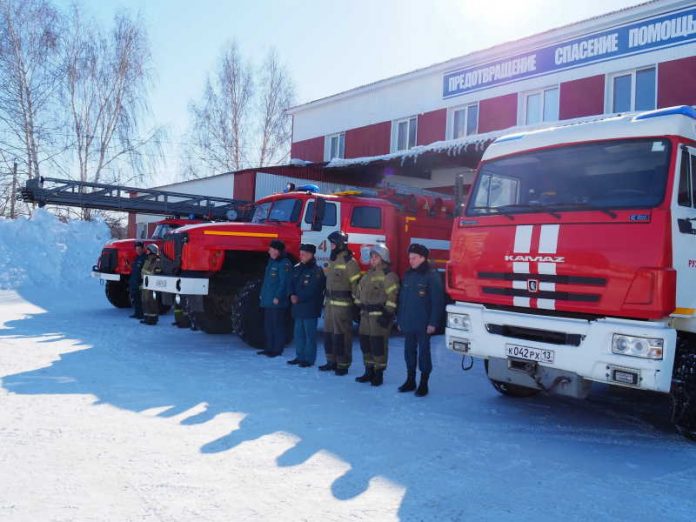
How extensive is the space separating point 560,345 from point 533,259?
74cm

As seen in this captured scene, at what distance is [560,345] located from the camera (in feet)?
15.3

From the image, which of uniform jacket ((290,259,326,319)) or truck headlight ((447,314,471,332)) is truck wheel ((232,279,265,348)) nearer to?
uniform jacket ((290,259,326,319))

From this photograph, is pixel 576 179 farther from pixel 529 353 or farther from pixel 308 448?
pixel 308 448

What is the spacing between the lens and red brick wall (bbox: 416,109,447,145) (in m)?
17.9

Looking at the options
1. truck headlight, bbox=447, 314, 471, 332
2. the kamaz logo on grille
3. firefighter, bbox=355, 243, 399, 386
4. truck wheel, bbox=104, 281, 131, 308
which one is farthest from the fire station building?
the kamaz logo on grille

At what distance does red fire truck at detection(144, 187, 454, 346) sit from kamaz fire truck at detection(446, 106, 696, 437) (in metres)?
3.48

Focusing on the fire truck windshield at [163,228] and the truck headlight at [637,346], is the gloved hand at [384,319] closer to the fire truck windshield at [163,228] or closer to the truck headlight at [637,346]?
the truck headlight at [637,346]

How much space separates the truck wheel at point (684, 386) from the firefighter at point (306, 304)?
14.0 ft

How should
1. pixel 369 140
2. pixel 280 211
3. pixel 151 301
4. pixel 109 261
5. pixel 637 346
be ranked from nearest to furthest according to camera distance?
1. pixel 637 346
2. pixel 280 211
3. pixel 151 301
4. pixel 109 261
5. pixel 369 140

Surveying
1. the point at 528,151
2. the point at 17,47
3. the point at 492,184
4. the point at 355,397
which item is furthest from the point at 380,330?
the point at 17,47

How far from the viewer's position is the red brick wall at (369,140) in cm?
1991

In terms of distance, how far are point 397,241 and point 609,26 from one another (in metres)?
8.76

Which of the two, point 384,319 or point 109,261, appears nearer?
point 384,319

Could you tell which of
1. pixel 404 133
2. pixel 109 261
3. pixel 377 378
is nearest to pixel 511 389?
pixel 377 378
